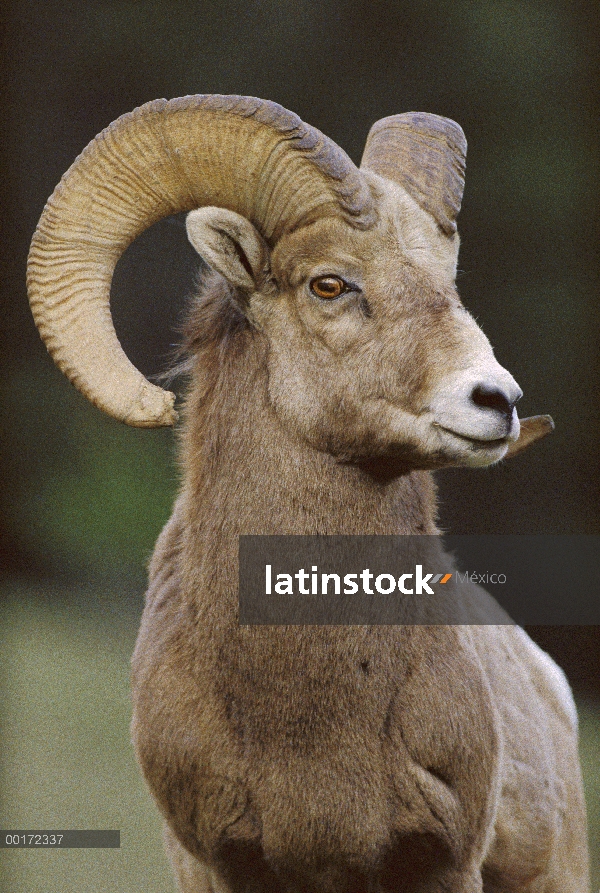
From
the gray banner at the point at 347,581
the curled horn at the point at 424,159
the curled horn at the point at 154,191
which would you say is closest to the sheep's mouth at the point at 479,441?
the gray banner at the point at 347,581

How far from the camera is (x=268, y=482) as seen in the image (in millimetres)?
3893

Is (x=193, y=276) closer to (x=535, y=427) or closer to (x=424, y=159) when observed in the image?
(x=424, y=159)

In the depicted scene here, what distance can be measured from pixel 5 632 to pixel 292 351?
437cm

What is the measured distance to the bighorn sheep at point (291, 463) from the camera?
12.2 ft

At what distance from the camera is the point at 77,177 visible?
3957mm

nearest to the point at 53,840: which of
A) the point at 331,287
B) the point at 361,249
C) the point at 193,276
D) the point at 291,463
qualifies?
the point at 291,463

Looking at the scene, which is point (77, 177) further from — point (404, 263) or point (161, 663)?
point (161, 663)

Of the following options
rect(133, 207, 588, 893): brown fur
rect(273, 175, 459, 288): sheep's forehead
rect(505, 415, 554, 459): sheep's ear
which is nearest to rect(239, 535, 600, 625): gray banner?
rect(133, 207, 588, 893): brown fur

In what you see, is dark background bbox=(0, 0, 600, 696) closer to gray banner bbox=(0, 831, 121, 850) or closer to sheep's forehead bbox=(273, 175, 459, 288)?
gray banner bbox=(0, 831, 121, 850)

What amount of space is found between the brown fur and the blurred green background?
2.99 m

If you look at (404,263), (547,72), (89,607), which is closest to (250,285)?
(404,263)

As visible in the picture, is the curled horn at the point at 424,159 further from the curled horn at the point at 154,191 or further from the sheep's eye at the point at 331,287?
the sheep's eye at the point at 331,287

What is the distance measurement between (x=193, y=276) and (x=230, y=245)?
5196 mm

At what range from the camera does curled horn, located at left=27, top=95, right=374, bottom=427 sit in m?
3.85
